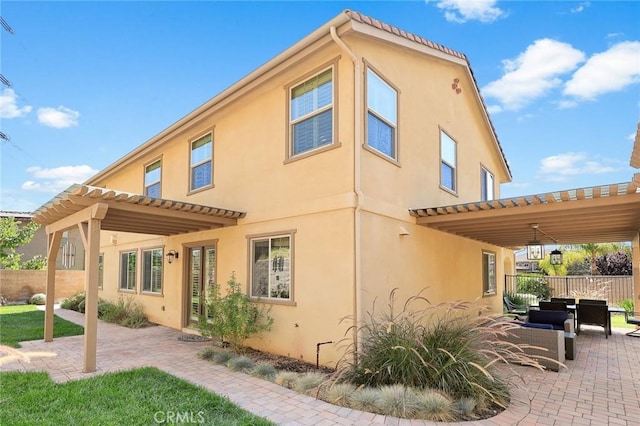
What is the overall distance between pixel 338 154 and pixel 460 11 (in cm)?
729

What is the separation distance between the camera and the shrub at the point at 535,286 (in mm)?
20844

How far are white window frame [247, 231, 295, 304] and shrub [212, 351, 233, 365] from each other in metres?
1.41

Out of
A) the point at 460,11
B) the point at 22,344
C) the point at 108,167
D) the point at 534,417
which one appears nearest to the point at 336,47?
the point at 460,11

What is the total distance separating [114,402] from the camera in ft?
18.7

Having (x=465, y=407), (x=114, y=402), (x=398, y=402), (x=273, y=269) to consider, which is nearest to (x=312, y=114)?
(x=273, y=269)

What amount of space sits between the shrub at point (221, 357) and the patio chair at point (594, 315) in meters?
10.8

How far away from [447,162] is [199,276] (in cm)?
819

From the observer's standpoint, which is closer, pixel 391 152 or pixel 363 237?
pixel 363 237

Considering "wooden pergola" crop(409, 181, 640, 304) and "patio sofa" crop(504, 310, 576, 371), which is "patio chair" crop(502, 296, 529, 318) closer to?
"wooden pergola" crop(409, 181, 640, 304)

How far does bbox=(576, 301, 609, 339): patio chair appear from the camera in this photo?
1195 centimetres

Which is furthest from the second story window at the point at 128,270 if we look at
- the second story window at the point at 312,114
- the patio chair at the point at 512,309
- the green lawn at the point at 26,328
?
the patio chair at the point at 512,309

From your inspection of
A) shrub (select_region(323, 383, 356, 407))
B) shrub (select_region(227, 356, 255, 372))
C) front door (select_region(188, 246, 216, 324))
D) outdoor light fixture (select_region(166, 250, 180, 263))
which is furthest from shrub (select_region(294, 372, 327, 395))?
outdoor light fixture (select_region(166, 250, 180, 263))

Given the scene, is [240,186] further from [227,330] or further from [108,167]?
[108,167]

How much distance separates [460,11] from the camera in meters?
11.7
